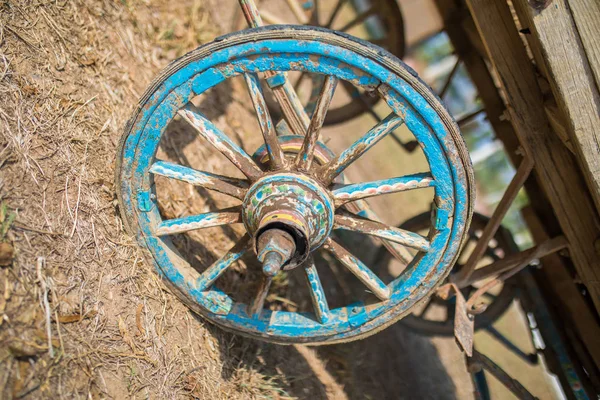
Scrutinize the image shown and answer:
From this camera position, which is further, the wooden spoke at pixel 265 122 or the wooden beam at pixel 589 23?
the wooden spoke at pixel 265 122

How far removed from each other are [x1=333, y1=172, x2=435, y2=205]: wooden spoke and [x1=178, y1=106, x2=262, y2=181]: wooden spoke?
0.33 meters

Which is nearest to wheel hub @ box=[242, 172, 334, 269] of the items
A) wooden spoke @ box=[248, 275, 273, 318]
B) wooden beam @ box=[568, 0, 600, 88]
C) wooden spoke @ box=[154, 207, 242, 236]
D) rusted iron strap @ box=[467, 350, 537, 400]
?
wooden spoke @ box=[154, 207, 242, 236]

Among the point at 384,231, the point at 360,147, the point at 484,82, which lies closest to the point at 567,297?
the point at 484,82

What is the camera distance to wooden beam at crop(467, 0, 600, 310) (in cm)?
221

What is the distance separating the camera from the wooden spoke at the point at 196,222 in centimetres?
209

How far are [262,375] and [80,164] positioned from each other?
1.30m

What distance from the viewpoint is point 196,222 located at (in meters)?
2.09

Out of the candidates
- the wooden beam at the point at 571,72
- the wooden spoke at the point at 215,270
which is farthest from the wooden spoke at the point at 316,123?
the wooden beam at the point at 571,72

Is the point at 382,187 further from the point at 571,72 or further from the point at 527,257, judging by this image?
the point at 527,257

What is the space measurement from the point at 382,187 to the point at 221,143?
0.63m

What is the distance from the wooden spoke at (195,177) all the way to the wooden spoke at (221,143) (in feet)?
0.29

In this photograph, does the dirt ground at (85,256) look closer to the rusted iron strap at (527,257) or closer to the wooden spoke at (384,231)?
the wooden spoke at (384,231)

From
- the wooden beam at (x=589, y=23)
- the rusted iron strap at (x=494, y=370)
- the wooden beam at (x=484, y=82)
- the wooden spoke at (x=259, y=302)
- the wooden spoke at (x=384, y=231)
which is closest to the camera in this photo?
the wooden beam at (x=589, y=23)

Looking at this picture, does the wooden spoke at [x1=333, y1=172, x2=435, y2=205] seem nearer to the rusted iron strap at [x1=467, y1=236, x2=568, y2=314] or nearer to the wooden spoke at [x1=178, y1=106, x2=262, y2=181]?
the wooden spoke at [x1=178, y1=106, x2=262, y2=181]
